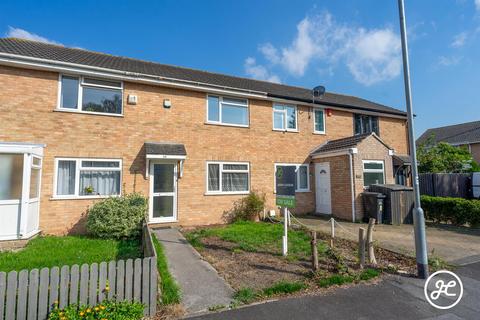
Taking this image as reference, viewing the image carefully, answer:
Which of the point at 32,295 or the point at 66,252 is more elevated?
the point at 32,295

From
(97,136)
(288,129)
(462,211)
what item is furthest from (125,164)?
(462,211)

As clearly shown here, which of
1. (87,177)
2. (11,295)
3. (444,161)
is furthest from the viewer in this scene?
(444,161)

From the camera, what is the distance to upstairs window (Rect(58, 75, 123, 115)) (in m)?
9.04

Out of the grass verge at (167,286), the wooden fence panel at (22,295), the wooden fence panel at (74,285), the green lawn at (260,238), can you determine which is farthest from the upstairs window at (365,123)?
the wooden fence panel at (22,295)

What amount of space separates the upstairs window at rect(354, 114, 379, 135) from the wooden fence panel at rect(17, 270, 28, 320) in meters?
14.7

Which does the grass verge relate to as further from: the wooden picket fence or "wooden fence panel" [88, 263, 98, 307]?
"wooden fence panel" [88, 263, 98, 307]

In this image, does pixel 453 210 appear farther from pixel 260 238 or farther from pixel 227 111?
pixel 227 111

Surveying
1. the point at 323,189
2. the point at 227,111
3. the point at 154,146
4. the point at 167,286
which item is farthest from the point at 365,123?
the point at 167,286

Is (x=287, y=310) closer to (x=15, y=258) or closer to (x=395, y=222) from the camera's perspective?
(x=15, y=258)

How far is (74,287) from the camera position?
3.59m

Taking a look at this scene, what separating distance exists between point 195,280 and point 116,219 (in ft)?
13.4

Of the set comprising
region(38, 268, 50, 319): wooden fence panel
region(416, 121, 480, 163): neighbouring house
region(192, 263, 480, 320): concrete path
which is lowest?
region(192, 263, 480, 320): concrete path

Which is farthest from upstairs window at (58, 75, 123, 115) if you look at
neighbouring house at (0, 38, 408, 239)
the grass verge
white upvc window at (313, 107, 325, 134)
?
white upvc window at (313, 107, 325, 134)

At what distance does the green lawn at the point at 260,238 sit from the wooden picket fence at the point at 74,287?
339cm
